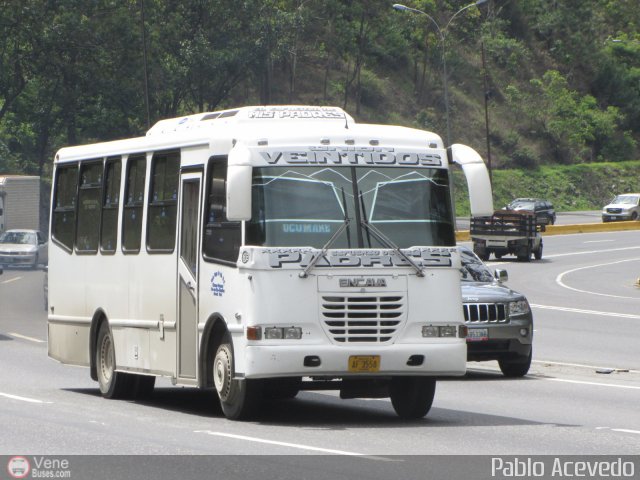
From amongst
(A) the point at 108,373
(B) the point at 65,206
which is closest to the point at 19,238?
(B) the point at 65,206

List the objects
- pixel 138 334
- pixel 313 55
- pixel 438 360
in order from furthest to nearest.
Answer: pixel 313 55
pixel 138 334
pixel 438 360

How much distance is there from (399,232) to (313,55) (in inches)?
3210

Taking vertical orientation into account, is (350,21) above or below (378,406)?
above

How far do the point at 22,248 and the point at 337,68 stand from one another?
48.5 m

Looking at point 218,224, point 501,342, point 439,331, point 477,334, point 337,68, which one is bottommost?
Result: point 501,342

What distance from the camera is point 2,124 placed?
77.1 m

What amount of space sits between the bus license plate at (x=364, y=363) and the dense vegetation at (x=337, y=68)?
1549 inches

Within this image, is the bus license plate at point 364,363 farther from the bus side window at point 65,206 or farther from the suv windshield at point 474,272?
the suv windshield at point 474,272

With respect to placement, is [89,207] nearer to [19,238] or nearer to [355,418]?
[355,418]

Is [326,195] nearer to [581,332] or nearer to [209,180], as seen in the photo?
[209,180]

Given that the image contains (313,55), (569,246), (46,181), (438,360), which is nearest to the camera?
(438,360)

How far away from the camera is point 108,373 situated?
16.6m
